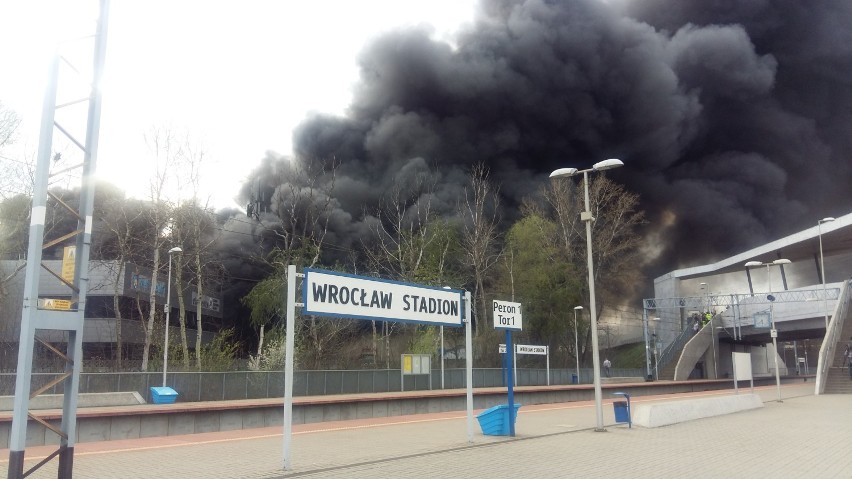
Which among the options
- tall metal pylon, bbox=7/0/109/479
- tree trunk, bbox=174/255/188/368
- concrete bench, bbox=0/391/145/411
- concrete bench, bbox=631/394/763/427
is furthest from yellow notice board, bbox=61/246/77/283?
tree trunk, bbox=174/255/188/368

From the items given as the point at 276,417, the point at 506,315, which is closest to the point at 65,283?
the point at 506,315

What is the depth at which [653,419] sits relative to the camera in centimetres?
1534

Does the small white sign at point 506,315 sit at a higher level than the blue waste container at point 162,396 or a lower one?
higher

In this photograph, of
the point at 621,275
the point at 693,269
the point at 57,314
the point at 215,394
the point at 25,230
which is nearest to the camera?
the point at 57,314

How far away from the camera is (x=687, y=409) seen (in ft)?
56.2

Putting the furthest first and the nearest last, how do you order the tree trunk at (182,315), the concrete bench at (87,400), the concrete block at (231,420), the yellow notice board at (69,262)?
the tree trunk at (182,315), the concrete bench at (87,400), the concrete block at (231,420), the yellow notice board at (69,262)

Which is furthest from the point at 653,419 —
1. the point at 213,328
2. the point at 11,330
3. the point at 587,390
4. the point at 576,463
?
the point at 213,328

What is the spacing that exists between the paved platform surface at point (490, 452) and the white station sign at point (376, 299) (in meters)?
2.22

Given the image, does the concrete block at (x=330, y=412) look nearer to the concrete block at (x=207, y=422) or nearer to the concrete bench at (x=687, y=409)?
the concrete block at (x=207, y=422)

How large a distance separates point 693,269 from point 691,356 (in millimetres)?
17898

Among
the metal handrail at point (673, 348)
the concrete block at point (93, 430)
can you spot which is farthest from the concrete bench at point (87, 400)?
the metal handrail at point (673, 348)

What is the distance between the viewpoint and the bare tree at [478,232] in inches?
1667

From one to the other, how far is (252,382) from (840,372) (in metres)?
29.2

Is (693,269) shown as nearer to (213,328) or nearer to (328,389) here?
(213,328)
